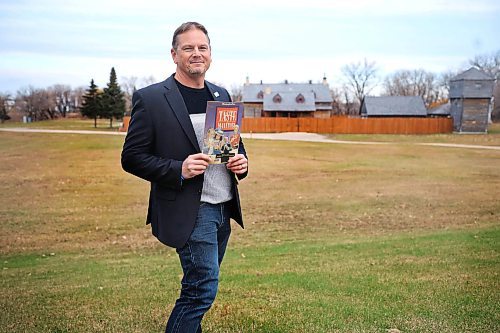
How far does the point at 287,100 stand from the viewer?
226ft

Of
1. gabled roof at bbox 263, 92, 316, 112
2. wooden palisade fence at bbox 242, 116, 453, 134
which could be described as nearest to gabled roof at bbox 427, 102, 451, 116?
wooden palisade fence at bbox 242, 116, 453, 134

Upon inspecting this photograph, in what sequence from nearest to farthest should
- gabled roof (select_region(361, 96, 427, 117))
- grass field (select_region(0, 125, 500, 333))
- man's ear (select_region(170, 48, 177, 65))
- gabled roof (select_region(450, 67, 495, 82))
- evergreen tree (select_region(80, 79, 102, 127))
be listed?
1. man's ear (select_region(170, 48, 177, 65))
2. grass field (select_region(0, 125, 500, 333))
3. gabled roof (select_region(450, 67, 495, 82))
4. evergreen tree (select_region(80, 79, 102, 127))
5. gabled roof (select_region(361, 96, 427, 117))

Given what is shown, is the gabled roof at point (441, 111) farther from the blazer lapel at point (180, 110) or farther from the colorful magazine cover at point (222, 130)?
the blazer lapel at point (180, 110)

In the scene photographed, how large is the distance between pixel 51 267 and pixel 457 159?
987 inches

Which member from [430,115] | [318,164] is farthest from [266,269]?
[430,115]

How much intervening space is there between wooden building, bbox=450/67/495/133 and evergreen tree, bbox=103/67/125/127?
4017 cm

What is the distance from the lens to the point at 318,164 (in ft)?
88.7

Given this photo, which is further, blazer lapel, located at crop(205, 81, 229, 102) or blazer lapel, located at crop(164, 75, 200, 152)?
blazer lapel, located at crop(205, 81, 229, 102)

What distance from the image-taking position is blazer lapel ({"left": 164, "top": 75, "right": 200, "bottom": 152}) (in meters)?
3.35

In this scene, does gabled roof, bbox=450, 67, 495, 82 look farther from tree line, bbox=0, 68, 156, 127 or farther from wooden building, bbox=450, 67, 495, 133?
tree line, bbox=0, 68, 156, 127

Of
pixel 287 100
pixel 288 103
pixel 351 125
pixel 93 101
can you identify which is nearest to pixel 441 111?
pixel 351 125

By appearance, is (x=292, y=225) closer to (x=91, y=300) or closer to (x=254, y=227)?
(x=254, y=227)

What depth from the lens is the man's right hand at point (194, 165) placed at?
3211 mm

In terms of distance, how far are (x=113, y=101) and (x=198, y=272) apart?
6377 centimetres
